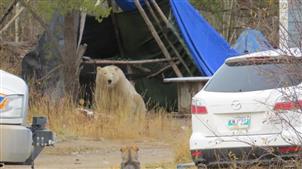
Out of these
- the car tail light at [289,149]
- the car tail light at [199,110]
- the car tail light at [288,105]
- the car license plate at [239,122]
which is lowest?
the car tail light at [289,149]

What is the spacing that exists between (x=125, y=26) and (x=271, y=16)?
13507 millimetres

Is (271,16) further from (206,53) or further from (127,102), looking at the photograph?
(206,53)

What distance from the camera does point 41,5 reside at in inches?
650

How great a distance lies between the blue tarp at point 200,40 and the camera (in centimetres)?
1994

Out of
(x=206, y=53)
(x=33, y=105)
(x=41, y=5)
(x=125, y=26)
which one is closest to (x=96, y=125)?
(x=33, y=105)

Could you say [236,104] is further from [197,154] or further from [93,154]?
[93,154]

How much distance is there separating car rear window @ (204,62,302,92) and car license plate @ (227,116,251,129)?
37 cm

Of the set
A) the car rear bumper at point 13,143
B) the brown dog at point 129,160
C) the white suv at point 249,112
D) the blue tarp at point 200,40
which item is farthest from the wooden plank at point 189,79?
the car rear bumper at point 13,143

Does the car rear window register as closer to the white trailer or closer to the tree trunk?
the white trailer

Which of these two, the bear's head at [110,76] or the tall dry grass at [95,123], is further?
the bear's head at [110,76]

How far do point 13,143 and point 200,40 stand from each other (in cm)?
1350

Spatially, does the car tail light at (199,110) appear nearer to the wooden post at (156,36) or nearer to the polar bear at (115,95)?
the polar bear at (115,95)

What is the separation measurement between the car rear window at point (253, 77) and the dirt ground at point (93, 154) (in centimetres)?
243

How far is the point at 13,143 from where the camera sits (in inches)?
279
